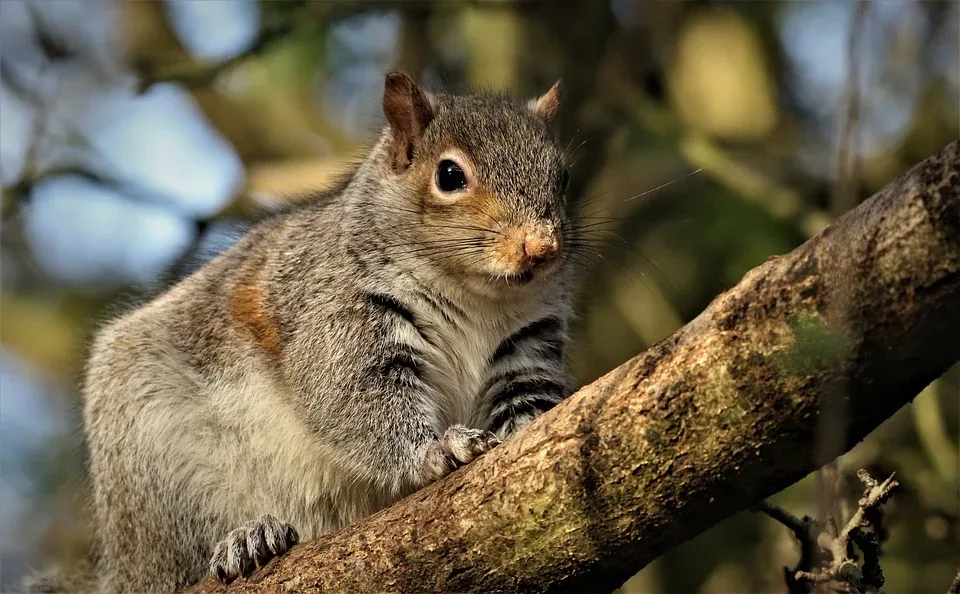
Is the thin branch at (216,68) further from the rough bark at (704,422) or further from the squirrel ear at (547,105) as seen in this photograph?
the rough bark at (704,422)

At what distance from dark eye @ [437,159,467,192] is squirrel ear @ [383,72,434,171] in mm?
316

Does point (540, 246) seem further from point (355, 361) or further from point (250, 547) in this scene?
point (250, 547)

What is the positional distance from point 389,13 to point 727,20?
9.40 ft

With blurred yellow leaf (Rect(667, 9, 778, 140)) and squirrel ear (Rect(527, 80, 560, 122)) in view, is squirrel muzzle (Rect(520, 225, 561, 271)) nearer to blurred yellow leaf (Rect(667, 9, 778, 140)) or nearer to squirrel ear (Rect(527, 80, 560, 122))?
squirrel ear (Rect(527, 80, 560, 122))

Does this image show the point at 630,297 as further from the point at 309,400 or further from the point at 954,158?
the point at 954,158

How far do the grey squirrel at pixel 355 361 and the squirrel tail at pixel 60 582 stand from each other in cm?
44

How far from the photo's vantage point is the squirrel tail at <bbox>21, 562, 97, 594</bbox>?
5.87 metres

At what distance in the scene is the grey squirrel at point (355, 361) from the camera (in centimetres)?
472

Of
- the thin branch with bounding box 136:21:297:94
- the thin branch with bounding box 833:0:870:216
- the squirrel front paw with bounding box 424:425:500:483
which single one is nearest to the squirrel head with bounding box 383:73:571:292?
the squirrel front paw with bounding box 424:425:500:483

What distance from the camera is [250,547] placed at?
458cm

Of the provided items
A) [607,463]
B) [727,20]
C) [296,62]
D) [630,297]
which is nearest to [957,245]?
[607,463]

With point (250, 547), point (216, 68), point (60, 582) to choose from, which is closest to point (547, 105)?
point (216, 68)

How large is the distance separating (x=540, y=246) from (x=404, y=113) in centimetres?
123

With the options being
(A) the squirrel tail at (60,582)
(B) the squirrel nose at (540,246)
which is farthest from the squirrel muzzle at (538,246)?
(A) the squirrel tail at (60,582)
